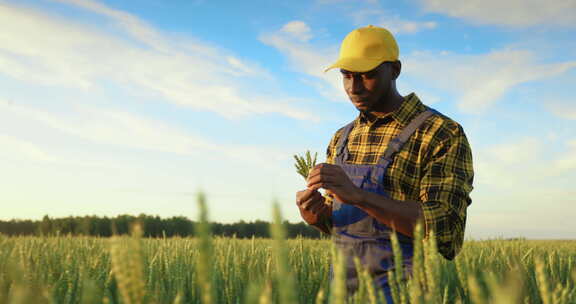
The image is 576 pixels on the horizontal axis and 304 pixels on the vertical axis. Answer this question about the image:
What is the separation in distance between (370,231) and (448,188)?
54 cm

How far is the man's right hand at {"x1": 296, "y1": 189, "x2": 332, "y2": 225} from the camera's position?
318 centimetres

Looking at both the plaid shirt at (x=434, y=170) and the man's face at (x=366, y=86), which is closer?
the plaid shirt at (x=434, y=170)

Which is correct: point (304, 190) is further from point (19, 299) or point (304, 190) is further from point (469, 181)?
point (19, 299)

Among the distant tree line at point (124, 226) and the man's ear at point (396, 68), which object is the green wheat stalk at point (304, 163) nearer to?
the man's ear at point (396, 68)

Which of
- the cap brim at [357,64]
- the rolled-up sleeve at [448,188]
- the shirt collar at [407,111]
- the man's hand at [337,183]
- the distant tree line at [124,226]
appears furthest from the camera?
the distant tree line at [124,226]

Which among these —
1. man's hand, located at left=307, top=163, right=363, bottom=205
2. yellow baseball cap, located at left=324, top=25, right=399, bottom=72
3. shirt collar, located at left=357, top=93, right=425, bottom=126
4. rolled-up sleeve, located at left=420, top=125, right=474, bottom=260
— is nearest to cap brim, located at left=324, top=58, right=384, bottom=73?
yellow baseball cap, located at left=324, top=25, right=399, bottom=72

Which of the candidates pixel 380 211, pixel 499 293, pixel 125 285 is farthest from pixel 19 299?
pixel 380 211

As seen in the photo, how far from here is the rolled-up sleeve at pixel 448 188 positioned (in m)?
2.99

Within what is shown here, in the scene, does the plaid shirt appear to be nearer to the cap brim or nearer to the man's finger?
the cap brim

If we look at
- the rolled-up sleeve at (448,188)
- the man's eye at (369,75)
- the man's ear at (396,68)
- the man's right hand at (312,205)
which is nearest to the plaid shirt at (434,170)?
the rolled-up sleeve at (448,188)

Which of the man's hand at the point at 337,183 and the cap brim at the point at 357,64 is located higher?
the cap brim at the point at 357,64

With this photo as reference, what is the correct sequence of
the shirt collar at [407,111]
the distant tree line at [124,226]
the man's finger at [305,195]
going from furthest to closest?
1. the distant tree line at [124,226]
2. the shirt collar at [407,111]
3. the man's finger at [305,195]

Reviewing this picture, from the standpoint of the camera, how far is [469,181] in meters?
3.26

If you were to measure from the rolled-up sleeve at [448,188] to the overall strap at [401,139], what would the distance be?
16 centimetres
